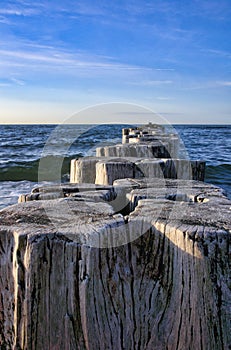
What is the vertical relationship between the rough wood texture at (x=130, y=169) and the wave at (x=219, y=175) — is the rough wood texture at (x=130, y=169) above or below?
above

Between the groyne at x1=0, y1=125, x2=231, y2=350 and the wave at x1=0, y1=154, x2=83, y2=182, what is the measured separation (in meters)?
8.41

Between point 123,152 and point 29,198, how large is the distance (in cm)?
189

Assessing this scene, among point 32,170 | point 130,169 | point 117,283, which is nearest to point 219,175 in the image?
point 32,170

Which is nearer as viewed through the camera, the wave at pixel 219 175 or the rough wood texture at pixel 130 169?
the rough wood texture at pixel 130 169

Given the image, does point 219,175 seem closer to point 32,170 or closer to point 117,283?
point 32,170

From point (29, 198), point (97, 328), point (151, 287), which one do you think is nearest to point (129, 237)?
point (151, 287)

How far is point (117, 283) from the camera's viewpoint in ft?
5.52

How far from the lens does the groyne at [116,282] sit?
1.61m

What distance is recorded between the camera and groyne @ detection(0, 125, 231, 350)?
63.4 inches

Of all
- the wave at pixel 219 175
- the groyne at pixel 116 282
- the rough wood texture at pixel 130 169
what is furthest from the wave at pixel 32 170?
the groyne at pixel 116 282

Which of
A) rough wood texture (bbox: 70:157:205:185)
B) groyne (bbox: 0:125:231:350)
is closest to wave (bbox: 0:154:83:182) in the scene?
rough wood texture (bbox: 70:157:205:185)

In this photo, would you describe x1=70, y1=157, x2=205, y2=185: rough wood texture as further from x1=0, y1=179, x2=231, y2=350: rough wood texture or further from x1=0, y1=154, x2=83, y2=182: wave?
x1=0, y1=154, x2=83, y2=182: wave

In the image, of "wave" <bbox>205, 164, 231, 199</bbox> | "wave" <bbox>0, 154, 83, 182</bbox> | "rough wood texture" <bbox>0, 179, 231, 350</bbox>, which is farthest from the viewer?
"wave" <bbox>0, 154, 83, 182</bbox>

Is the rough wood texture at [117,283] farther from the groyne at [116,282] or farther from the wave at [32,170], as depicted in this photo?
the wave at [32,170]
